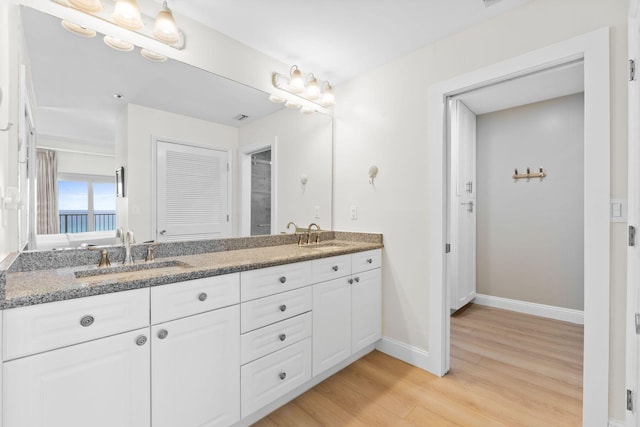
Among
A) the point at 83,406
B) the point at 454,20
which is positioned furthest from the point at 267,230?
the point at 454,20

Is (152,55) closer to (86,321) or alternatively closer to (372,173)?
(86,321)

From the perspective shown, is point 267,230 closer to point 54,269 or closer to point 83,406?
point 54,269

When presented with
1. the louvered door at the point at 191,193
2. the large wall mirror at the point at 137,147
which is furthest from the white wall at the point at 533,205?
the louvered door at the point at 191,193

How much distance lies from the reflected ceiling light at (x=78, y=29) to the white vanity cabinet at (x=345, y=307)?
1.73m

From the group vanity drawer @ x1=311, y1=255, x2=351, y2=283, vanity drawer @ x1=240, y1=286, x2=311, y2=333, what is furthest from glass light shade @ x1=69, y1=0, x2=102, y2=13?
vanity drawer @ x1=311, y1=255, x2=351, y2=283

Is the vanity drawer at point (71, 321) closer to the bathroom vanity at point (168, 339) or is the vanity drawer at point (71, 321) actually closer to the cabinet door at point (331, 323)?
the bathroom vanity at point (168, 339)

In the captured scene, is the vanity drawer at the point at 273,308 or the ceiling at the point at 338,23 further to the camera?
the ceiling at the point at 338,23

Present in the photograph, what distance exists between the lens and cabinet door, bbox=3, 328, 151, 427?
94 cm

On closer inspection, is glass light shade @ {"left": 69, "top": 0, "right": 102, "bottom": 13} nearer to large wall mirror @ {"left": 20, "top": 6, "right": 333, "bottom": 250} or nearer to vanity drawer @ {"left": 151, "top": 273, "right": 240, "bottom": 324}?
large wall mirror @ {"left": 20, "top": 6, "right": 333, "bottom": 250}

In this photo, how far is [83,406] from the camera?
41.4 inches

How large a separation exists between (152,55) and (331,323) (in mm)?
2000

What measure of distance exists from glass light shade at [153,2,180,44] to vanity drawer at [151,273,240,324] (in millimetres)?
1365

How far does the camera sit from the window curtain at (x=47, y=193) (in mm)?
1396
